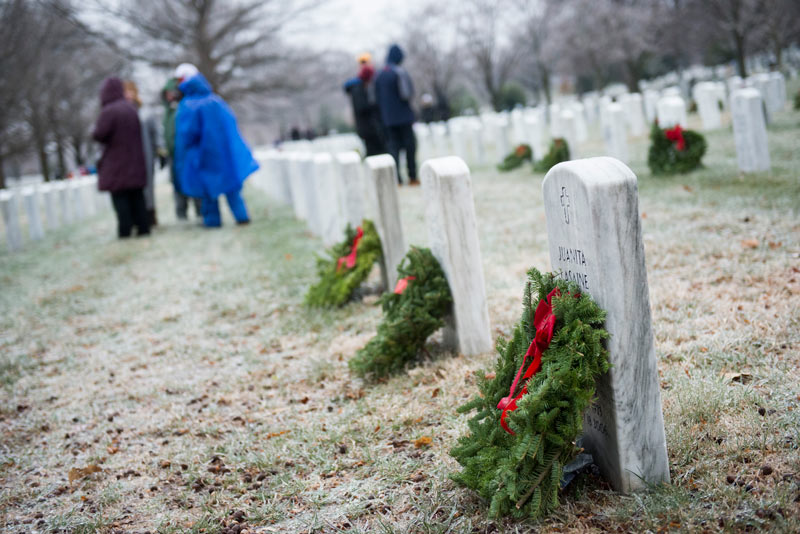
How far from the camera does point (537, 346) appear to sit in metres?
2.55

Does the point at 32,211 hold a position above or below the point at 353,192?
above

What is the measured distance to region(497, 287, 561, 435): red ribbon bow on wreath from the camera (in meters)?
2.50

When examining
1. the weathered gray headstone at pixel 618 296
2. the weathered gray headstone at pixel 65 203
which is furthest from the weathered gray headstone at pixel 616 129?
the weathered gray headstone at pixel 65 203

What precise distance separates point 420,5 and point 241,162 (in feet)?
88.8

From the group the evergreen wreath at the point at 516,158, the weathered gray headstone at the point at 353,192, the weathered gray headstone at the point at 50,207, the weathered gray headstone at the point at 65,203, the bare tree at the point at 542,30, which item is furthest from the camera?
the bare tree at the point at 542,30

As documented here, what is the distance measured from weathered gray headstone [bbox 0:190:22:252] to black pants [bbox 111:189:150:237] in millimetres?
1963

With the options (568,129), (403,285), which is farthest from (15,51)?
(403,285)

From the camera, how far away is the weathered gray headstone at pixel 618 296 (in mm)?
2299

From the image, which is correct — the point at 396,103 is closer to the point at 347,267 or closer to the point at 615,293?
the point at 347,267

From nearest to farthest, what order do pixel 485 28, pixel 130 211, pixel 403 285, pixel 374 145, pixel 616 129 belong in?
1. pixel 403 285
2. pixel 130 211
3. pixel 616 129
4. pixel 374 145
5. pixel 485 28

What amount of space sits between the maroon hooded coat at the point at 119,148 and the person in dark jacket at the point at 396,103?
378 centimetres

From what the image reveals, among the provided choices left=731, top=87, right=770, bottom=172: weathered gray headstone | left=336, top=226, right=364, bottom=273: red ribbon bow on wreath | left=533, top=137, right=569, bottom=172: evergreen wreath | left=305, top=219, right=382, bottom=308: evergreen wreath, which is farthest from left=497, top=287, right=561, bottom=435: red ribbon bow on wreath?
left=533, top=137, right=569, bottom=172: evergreen wreath

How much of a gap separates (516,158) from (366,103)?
2.92 meters

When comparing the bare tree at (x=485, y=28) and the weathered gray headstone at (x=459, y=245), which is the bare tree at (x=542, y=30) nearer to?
the bare tree at (x=485, y=28)
